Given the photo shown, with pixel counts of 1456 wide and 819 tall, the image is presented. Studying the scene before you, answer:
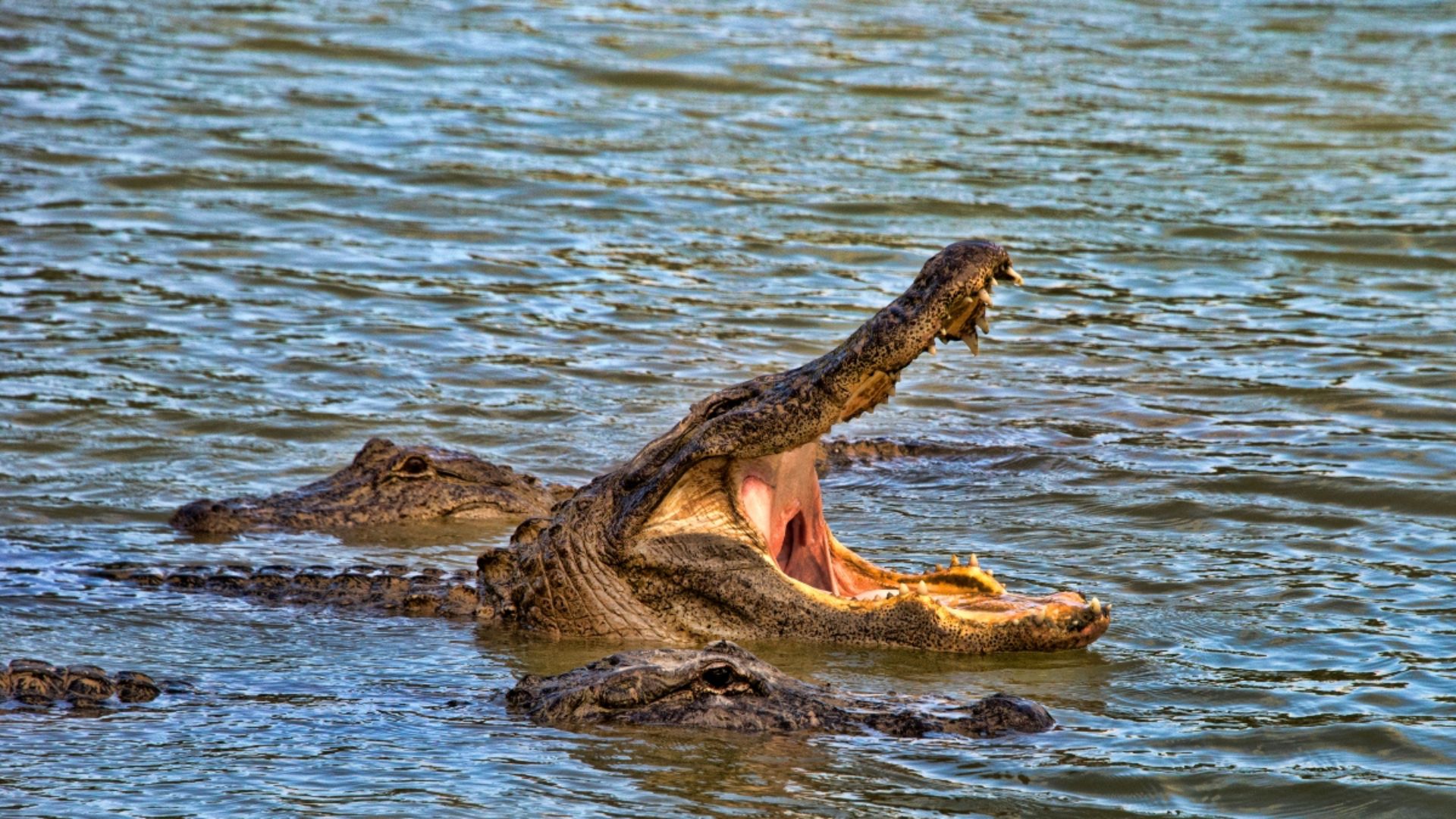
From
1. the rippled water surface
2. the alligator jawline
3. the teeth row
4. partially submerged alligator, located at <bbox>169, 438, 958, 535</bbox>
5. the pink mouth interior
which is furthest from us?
partially submerged alligator, located at <bbox>169, 438, 958, 535</bbox>

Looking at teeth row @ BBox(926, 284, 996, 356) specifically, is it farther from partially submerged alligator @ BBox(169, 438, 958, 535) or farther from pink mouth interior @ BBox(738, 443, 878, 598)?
partially submerged alligator @ BBox(169, 438, 958, 535)

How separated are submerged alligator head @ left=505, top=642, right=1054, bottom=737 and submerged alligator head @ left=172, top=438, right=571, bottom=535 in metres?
3.56

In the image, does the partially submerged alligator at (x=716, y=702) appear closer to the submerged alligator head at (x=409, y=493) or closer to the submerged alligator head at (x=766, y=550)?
the submerged alligator head at (x=766, y=550)

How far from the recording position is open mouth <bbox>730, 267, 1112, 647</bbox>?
662 cm

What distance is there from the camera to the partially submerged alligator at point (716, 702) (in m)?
5.79

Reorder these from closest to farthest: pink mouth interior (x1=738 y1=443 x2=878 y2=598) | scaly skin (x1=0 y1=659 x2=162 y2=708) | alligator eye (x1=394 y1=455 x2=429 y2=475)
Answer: scaly skin (x1=0 y1=659 x2=162 y2=708), pink mouth interior (x1=738 y1=443 x2=878 y2=598), alligator eye (x1=394 y1=455 x2=429 y2=475)

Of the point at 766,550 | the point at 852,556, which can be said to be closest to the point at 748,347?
the point at 852,556

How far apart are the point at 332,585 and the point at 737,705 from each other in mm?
2536

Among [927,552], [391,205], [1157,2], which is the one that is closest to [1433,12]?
[1157,2]

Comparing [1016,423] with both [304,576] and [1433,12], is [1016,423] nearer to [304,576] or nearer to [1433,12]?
[304,576]

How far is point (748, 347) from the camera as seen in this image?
1297cm

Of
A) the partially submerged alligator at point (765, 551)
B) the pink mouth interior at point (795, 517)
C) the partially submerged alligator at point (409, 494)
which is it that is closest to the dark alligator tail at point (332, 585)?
the partially submerged alligator at point (765, 551)

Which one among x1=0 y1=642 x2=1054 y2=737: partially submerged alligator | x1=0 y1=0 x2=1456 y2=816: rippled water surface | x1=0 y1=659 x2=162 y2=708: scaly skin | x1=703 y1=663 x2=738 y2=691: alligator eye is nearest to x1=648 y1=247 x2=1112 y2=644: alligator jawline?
x1=0 y1=0 x2=1456 y2=816: rippled water surface

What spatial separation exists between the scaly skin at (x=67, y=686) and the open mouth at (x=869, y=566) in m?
2.07
